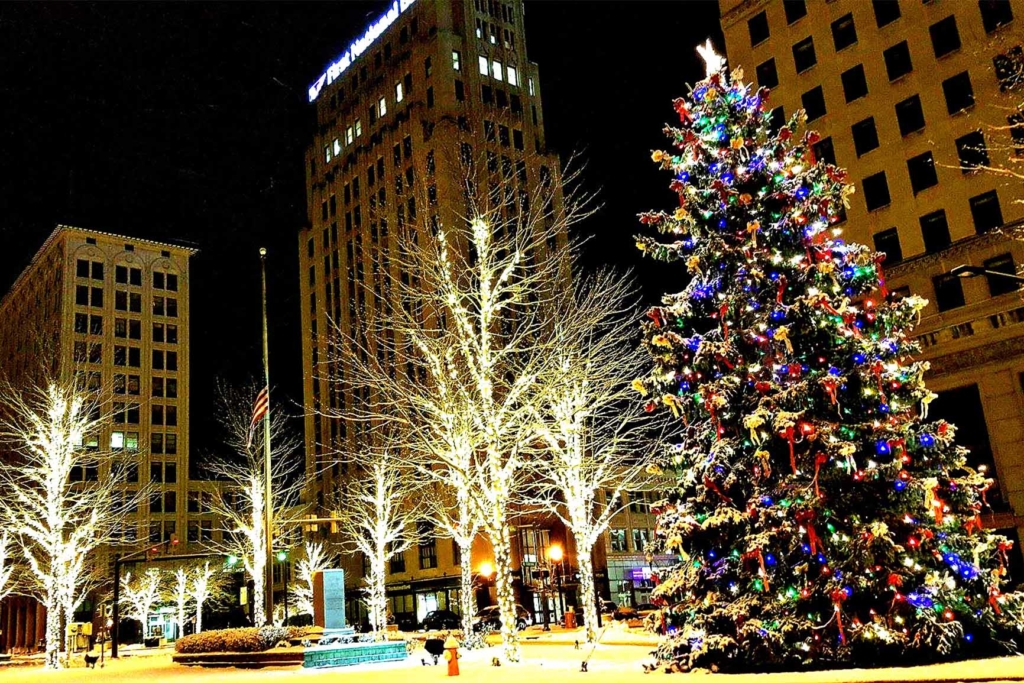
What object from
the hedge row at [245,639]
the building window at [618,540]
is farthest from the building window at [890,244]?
the building window at [618,540]

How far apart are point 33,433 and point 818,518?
45.9 meters

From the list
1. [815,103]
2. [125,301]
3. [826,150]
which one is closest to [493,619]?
[826,150]

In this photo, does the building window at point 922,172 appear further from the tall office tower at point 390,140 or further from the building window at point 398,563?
the building window at point 398,563

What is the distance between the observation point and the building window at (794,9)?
4450cm

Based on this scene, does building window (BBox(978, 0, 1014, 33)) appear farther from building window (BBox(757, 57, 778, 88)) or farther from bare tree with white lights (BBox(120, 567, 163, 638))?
bare tree with white lights (BBox(120, 567, 163, 638))

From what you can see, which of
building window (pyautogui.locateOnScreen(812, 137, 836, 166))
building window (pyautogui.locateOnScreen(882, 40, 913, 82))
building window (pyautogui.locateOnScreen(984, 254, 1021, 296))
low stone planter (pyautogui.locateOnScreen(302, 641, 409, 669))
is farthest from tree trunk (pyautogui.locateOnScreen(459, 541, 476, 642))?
building window (pyautogui.locateOnScreen(882, 40, 913, 82))

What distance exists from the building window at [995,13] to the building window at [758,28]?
11289mm

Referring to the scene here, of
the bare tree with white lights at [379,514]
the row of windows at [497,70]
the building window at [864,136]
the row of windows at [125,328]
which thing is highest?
the row of windows at [497,70]

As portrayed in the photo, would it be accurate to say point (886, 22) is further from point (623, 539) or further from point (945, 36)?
point (623, 539)

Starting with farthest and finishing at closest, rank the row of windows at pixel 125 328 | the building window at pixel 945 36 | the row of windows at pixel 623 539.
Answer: the row of windows at pixel 125 328
the row of windows at pixel 623 539
the building window at pixel 945 36

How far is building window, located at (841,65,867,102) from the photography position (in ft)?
136

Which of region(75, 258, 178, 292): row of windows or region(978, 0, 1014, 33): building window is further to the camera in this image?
region(75, 258, 178, 292): row of windows

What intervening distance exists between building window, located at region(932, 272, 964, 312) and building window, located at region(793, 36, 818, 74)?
13.7 meters

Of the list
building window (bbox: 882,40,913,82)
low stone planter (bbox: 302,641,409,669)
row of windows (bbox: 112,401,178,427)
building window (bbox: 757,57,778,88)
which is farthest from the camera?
row of windows (bbox: 112,401,178,427)
